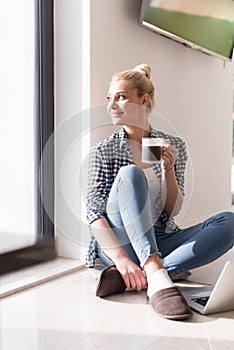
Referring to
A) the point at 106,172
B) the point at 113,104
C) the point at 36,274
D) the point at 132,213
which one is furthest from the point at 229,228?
the point at 36,274

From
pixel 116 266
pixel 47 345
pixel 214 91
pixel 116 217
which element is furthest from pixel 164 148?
pixel 214 91

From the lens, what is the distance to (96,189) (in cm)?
189

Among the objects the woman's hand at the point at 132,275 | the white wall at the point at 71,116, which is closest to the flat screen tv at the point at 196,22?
the white wall at the point at 71,116

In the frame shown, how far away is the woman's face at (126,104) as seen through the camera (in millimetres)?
1853

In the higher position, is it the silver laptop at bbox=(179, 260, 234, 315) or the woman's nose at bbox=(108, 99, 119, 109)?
the woman's nose at bbox=(108, 99, 119, 109)

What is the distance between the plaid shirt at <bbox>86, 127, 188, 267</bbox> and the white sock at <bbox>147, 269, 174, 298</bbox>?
0.97ft

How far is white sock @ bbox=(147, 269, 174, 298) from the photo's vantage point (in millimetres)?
1610

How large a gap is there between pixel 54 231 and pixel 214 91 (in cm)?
157

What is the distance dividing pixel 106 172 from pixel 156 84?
924 millimetres

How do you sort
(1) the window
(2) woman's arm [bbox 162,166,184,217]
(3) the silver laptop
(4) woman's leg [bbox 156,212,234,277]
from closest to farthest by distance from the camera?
(3) the silver laptop → (4) woman's leg [bbox 156,212,234,277] → (2) woman's arm [bbox 162,166,184,217] → (1) the window

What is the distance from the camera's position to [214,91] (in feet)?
10.9

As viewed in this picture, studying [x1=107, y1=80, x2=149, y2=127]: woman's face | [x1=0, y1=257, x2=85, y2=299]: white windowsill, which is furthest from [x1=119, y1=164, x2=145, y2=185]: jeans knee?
[x1=0, y1=257, x2=85, y2=299]: white windowsill

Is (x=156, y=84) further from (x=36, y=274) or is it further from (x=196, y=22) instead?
(x=36, y=274)

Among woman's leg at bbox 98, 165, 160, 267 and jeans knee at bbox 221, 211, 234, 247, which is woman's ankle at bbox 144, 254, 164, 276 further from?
jeans knee at bbox 221, 211, 234, 247
